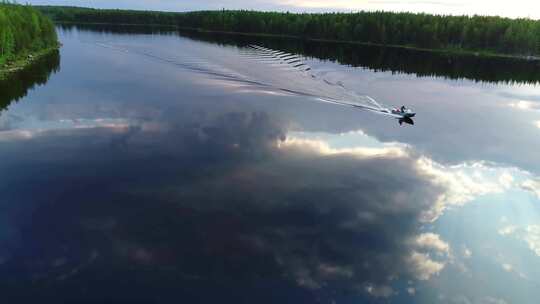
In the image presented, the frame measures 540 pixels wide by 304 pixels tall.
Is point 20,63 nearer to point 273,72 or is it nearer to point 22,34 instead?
point 22,34

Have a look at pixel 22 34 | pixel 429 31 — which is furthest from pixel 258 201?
pixel 429 31

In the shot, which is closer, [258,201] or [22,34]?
[258,201]

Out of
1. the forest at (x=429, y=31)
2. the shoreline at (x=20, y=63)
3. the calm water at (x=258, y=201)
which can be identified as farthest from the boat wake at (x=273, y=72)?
the forest at (x=429, y=31)

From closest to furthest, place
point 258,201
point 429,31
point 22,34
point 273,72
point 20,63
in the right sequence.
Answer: point 258,201
point 273,72
point 20,63
point 22,34
point 429,31

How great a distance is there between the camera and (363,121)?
50812 millimetres

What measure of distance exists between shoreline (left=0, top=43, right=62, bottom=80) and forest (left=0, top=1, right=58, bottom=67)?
62 cm

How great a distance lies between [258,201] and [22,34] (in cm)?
9181

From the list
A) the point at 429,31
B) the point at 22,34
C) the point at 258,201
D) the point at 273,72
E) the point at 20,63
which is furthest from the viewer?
the point at 429,31

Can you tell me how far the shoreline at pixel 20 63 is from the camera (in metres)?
74.6

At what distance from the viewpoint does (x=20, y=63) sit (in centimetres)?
8481

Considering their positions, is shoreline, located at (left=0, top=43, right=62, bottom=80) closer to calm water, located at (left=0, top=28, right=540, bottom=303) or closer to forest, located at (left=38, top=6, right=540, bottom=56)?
calm water, located at (left=0, top=28, right=540, bottom=303)

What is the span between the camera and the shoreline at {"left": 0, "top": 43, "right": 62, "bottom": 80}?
7456 centimetres

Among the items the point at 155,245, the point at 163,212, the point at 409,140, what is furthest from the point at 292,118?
the point at 155,245

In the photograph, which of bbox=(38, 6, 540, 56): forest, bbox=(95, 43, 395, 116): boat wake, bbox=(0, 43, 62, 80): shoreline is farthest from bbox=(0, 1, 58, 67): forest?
bbox=(38, 6, 540, 56): forest
